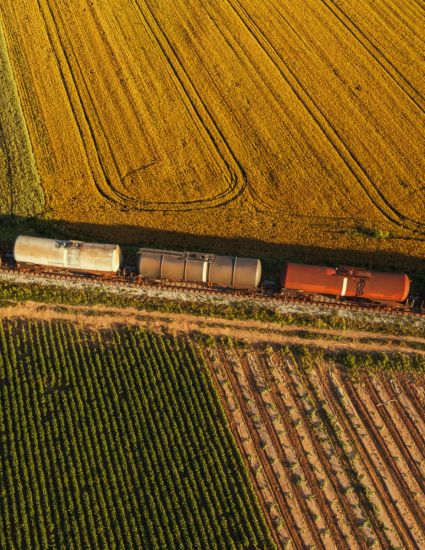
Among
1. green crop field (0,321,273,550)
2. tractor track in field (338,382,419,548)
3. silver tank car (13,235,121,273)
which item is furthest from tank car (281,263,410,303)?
silver tank car (13,235,121,273)

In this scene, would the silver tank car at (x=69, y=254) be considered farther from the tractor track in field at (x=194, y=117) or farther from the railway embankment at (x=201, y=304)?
the tractor track in field at (x=194, y=117)

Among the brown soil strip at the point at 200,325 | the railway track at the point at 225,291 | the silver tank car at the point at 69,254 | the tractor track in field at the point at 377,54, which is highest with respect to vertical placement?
the tractor track in field at the point at 377,54

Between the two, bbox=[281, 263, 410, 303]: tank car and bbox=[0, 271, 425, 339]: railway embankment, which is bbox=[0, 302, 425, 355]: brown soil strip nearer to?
bbox=[0, 271, 425, 339]: railway embankment

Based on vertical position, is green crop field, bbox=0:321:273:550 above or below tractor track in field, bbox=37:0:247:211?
below

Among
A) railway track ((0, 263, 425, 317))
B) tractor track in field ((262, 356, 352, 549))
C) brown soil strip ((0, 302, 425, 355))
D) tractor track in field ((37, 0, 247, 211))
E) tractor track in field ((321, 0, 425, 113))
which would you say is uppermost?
tractor track in field ((321, 0, 425, 113))

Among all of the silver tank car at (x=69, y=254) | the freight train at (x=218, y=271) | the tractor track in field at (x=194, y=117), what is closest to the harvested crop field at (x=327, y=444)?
the freight train at (x=218, y=271)

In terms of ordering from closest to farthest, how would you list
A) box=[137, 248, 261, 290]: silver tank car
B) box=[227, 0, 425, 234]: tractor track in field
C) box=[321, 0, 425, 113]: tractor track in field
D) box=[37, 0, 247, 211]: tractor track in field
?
box=[137, 248, 261, 290]: silver tank car → box=[227, 0, 425, 234]: tractor track in field → box=[37, 0, 247, 211]: tractor track in field → box=[321, 0, 425, 113]: tractor track in field

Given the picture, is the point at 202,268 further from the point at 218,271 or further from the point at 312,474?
the point at 312,474

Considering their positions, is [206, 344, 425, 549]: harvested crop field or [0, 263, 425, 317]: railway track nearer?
[206, 344, 425, 549]: harvested crop field
